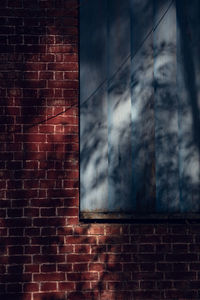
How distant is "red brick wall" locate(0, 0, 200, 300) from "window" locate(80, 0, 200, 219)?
0.19 meters

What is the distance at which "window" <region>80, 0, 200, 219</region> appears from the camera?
423 centimetres

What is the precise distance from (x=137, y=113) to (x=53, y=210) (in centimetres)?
135

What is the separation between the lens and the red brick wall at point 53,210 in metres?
4.09

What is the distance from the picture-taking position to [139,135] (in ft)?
13.9

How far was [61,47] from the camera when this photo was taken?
4195 mm

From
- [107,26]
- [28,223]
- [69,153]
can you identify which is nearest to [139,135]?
[69,153]

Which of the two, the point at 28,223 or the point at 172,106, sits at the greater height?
the point at 172,106

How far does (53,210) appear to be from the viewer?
4125 millimetres

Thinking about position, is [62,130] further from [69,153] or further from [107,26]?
[107,26]

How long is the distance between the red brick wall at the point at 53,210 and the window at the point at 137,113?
0.19 meters

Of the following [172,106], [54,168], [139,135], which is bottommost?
[54,168]

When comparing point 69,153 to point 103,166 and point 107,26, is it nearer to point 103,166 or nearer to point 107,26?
point 103,166

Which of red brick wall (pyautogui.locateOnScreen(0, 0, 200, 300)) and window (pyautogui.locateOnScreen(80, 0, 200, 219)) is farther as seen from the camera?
window (pyautogui.locateOnScreen(80, 0, 200, 219))

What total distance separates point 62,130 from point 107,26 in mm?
1215
